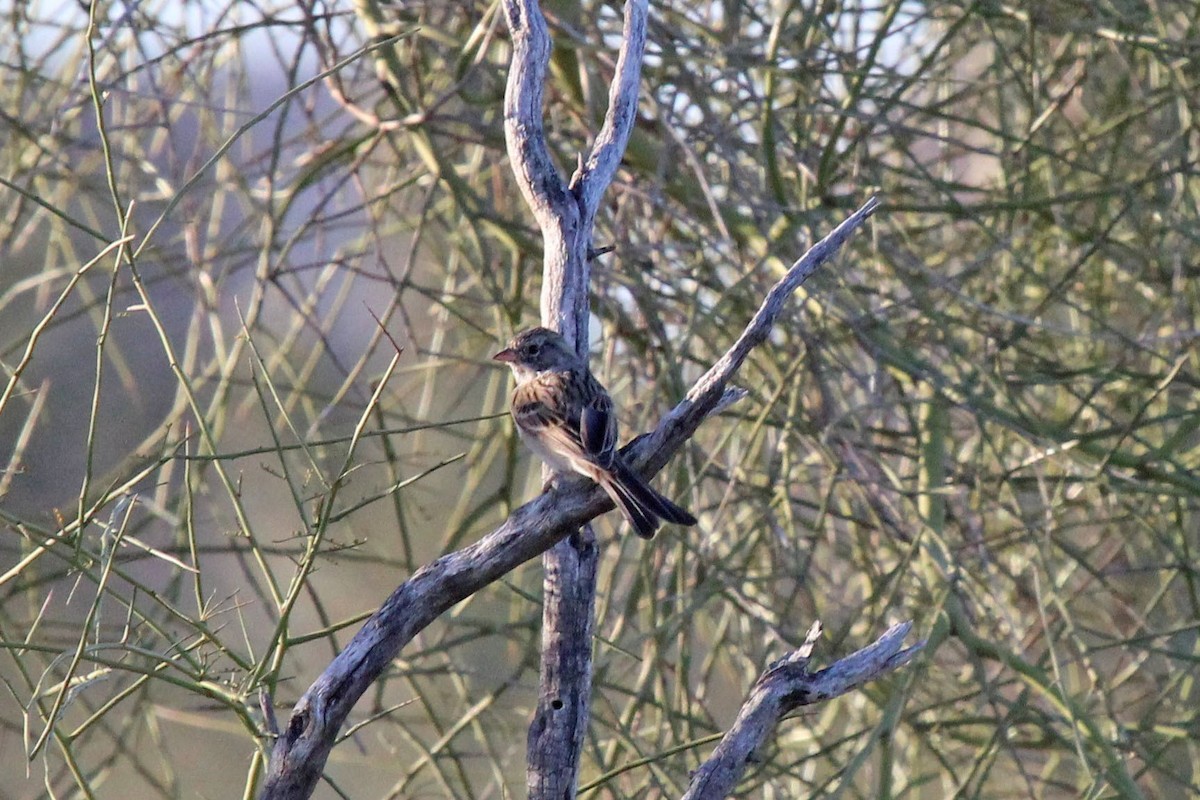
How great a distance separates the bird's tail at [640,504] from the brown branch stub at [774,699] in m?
0.53

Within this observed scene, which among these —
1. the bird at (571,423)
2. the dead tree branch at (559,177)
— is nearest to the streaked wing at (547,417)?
the bird at (571,423)

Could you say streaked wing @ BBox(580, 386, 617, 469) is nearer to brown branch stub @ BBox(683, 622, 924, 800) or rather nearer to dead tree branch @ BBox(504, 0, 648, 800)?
dead tree branch @ BBox(504, 0, 648, 800)

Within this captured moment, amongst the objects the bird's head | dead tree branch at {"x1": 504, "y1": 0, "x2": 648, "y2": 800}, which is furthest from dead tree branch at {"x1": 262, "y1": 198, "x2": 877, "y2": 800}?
the bird's head

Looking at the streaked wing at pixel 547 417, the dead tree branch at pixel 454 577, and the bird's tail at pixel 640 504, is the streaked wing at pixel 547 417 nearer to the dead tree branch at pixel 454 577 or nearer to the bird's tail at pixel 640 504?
the bird's tail at pixel 640 504

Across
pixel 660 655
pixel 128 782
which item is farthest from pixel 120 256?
pixel 128 782

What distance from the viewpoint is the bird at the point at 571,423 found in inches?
107

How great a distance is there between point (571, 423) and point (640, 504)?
619mm

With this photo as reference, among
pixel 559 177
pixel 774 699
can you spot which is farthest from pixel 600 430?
pixel 774 699

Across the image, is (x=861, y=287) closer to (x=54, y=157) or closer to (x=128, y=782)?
(x=54, y=157)

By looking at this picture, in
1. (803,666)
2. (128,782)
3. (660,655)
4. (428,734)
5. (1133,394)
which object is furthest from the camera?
(128,782)

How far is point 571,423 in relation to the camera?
3293 millimetres

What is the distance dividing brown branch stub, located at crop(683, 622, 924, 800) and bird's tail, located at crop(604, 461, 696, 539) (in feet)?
1.74

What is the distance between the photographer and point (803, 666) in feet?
7.28

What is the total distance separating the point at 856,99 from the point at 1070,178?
1.71 meters
